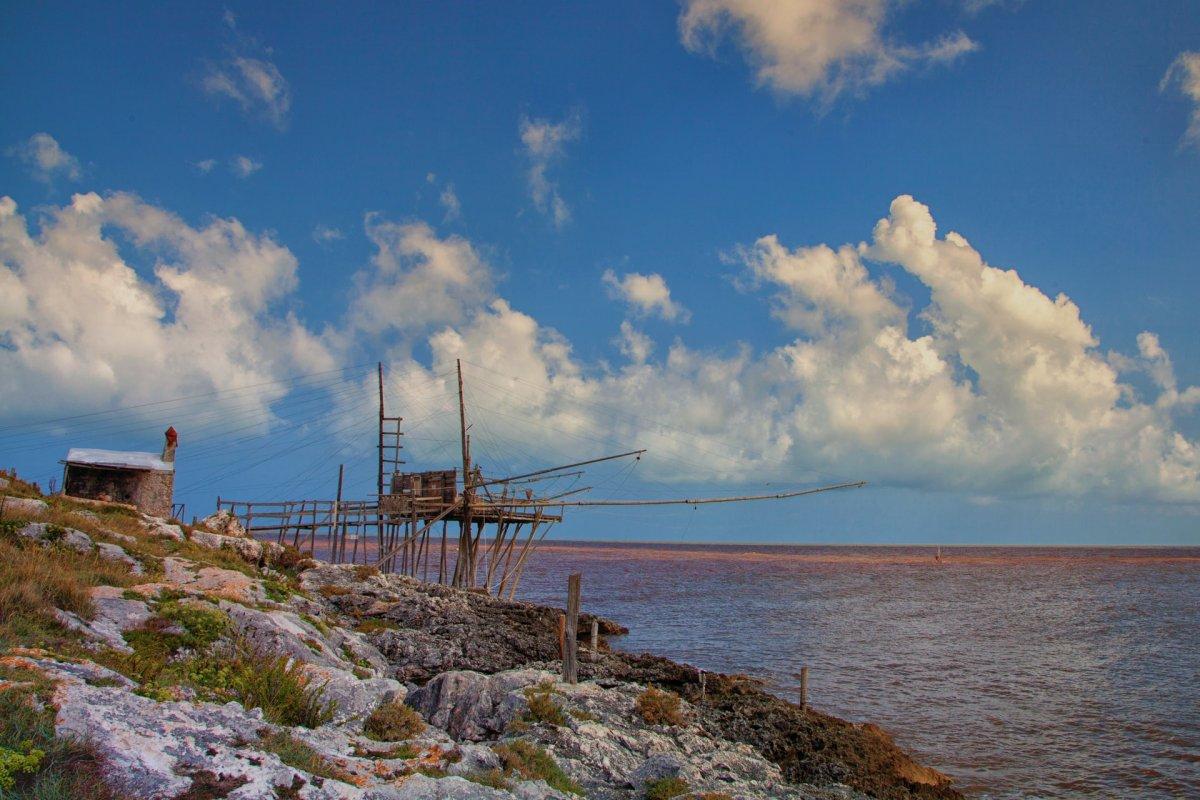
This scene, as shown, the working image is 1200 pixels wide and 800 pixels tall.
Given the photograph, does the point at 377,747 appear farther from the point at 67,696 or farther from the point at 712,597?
the point at 712,597

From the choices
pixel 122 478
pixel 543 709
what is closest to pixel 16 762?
pixel 543 709

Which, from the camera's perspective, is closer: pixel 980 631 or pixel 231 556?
pixel 231 556

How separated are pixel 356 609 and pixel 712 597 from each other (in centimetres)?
3644

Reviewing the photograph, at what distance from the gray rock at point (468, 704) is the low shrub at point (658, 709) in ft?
9.17

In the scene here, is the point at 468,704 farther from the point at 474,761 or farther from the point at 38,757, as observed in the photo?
the point at 38,757

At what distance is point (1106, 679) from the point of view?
28641mm

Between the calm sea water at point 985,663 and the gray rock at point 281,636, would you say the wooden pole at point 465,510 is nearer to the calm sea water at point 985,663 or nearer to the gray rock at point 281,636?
the calm sea water at point 985,663

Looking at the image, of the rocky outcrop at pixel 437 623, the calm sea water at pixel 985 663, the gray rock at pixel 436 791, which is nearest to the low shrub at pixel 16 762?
the gray rock at pixel 436 791

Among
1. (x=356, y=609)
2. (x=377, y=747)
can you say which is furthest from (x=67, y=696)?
(x=356, y=609)

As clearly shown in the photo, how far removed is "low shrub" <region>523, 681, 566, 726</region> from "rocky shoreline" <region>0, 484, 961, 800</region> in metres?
0.04

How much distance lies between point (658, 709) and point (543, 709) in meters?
3.14

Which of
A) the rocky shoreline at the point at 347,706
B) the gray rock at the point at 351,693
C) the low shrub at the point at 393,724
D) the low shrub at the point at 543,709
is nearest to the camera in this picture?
the rocky shoreline at the point at 347,706

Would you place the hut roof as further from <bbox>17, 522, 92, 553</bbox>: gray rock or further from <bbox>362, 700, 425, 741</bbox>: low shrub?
<bbox>362, 700, 425, 741</bbox>: low shrub

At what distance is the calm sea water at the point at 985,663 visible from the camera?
19.0 m
